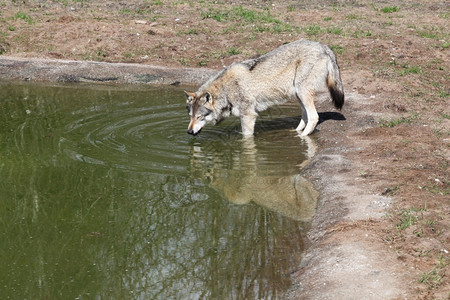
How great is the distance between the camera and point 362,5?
71.8ft

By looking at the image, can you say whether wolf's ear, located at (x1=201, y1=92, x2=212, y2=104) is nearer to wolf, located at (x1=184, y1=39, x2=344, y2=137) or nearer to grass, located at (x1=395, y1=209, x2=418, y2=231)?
wolf, located at (x1=184, y1=39, x2=344, y2=137)

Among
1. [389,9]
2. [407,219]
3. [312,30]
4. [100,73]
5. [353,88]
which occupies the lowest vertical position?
[353,88]

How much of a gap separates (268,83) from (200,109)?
4.20 feet

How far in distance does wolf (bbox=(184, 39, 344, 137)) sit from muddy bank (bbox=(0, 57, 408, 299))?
878 mm

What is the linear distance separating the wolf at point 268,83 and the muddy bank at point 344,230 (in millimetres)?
878

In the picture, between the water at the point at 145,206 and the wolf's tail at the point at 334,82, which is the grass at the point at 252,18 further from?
the wolf's tail at the point at 334,82

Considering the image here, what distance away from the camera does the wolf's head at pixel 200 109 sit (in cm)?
1025

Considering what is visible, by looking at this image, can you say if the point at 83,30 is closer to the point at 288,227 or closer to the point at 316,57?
the point at 316,57

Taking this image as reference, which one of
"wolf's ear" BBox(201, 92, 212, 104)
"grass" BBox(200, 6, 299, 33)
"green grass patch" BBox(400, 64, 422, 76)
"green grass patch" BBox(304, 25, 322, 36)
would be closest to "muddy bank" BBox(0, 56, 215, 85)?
"grass" BBox(200, 6, 299, 33)

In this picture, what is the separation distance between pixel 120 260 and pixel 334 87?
19.4 ft

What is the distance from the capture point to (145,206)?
7.24 m

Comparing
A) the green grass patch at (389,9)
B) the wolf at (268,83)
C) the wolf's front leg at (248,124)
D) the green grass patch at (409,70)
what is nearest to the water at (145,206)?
the wolf's front leg at (248,124)

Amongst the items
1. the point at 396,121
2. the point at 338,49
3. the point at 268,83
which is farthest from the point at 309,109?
the point at 338,49

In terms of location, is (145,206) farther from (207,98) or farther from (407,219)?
(207,98)
